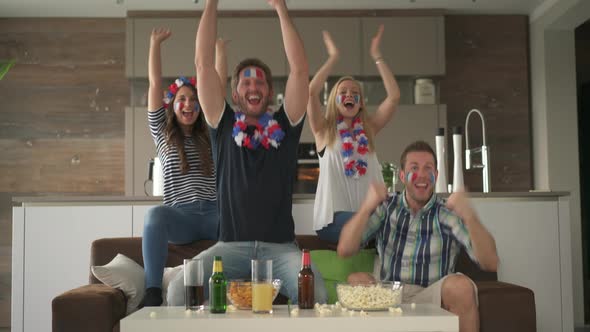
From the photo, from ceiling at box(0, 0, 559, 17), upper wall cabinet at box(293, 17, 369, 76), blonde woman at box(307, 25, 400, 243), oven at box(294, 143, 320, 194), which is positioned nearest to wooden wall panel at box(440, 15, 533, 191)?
ceiling at box(0, 0, 559, 17)

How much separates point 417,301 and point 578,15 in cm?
397

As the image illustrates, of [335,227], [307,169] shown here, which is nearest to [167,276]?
[335,227]

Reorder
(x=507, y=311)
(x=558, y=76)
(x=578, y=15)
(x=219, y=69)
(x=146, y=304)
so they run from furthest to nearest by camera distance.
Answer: (x=558, y=76) → (x=578, y=15) → (x=219, y=69) → (x=146, y=304) → (x=507, y=311)

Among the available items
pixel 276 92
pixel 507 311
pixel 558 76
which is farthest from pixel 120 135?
pixel 507 311

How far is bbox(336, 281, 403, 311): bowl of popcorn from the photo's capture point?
261 cm

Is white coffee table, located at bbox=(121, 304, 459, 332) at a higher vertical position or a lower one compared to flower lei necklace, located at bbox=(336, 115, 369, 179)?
lower

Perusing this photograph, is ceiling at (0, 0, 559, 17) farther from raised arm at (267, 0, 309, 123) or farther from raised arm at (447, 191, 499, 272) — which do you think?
raised arm at (447, 191, 499, 272)

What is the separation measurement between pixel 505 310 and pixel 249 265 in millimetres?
974

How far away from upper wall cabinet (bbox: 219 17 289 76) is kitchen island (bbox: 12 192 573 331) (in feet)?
9.08

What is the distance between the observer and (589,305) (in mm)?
6973

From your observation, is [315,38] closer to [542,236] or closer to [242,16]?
[242,16]

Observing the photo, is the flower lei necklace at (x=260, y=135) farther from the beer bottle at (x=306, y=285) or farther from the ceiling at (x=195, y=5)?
the ceiling at (x=195, y=5)

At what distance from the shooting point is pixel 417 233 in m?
3.29

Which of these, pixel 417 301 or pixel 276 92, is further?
pixel 276 92
